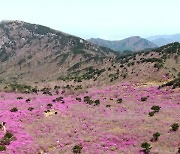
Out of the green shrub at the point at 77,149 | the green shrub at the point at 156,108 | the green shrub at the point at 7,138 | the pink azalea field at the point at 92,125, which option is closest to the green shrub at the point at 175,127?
the pink azalea field at the point at 92,125

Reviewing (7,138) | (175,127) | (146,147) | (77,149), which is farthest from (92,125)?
(146,147)

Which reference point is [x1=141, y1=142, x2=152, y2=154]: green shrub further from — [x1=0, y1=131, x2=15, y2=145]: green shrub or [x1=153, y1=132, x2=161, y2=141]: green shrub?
[x1=0, y1=131, x2=15, y2=145]: green shrub

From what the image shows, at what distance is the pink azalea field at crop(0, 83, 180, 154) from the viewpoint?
37656 millimetres

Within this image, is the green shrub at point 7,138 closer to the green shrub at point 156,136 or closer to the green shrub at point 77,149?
the green shrub at point 77,149

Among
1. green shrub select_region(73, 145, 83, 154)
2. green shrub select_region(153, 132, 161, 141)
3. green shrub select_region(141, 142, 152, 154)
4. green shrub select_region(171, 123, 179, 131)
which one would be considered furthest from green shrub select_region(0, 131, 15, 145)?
green shrub select_region(171, 123, 179, 131)

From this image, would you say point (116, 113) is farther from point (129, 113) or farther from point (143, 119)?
point (143, 119)

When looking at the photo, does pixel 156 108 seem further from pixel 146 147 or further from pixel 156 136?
pixel 146 147

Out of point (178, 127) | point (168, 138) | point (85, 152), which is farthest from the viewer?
point (178, 127)

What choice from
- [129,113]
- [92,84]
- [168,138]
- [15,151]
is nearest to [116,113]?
[129,113]

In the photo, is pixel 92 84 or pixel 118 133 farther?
pixel 92 84

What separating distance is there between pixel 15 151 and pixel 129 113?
826 inches

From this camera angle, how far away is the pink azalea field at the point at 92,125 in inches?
1483

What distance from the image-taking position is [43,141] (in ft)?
131

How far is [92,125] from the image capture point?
45.9 m
